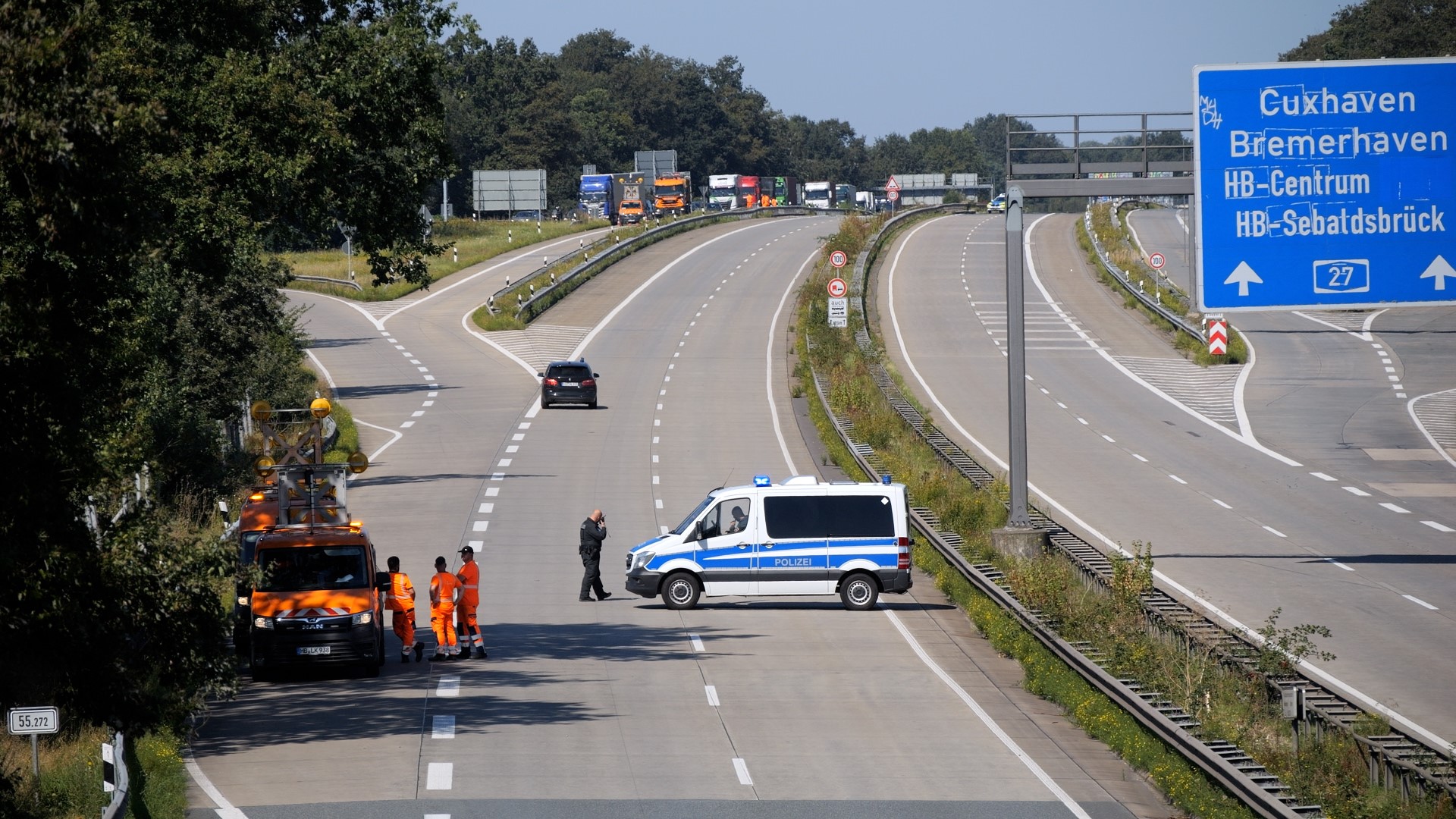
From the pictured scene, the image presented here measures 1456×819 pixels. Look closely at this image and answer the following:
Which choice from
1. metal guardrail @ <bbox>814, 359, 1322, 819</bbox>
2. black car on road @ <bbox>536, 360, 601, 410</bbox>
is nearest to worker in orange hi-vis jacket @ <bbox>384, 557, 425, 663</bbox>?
metal guardrail @ <bbox>814, 359, 1322, 819</bbox>

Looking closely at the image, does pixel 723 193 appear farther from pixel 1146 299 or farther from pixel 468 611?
pixel 468 611

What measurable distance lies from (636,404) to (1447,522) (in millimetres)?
25125

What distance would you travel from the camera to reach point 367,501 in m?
34.8

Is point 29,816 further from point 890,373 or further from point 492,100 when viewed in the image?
point 492,100

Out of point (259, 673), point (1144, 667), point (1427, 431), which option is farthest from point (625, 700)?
point (1427, 431)

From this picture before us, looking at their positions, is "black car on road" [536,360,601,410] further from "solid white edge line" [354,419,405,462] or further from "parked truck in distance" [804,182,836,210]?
"parked truck in distance" [804,182,836,210]

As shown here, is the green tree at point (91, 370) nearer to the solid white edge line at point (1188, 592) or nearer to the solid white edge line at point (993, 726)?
the solid white edge line at point (993, 726)

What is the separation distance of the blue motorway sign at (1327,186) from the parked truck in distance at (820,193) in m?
133

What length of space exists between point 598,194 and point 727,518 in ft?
315

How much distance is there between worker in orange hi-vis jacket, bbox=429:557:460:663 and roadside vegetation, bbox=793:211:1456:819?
23.2 ft

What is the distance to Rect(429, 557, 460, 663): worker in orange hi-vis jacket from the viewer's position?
65.6 feet

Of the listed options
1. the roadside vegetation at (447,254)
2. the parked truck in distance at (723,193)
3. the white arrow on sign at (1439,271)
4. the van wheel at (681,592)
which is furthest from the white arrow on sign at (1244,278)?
the parked truck in distance at (723,193)

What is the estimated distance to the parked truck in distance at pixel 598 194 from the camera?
388 ft

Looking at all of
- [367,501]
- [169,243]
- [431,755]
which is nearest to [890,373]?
[367,501]
